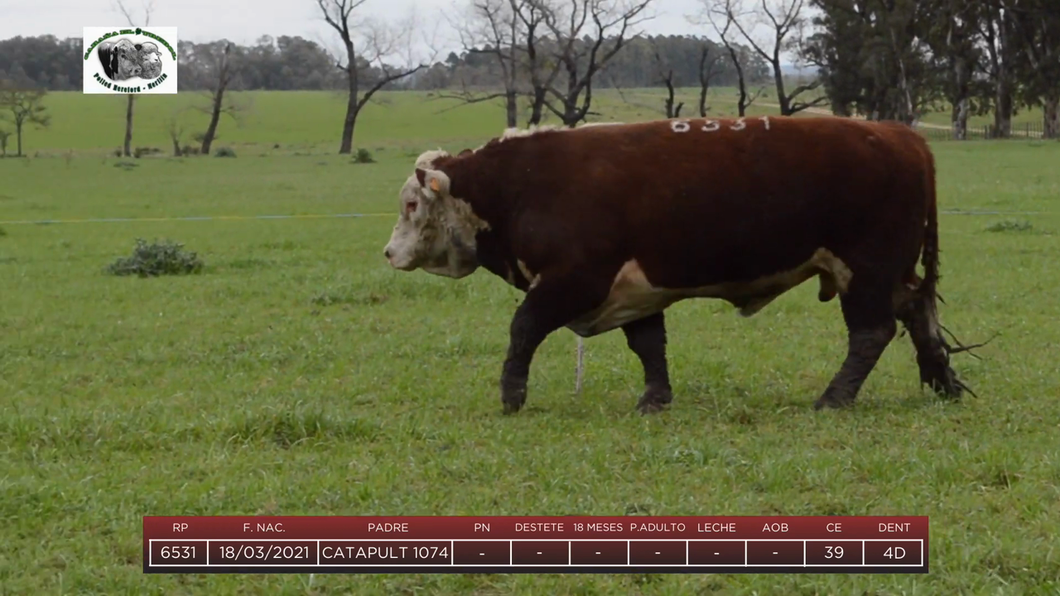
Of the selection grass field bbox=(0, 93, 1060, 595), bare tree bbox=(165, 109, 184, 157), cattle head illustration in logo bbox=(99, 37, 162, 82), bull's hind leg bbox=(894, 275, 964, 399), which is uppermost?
cattle head illustration in logo bbox=(99, 37, 162, 82)

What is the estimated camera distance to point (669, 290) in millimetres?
7789

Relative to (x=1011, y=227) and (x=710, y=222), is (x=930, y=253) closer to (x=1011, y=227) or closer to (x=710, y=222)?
(x=710, y=222)

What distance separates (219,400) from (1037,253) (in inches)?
415

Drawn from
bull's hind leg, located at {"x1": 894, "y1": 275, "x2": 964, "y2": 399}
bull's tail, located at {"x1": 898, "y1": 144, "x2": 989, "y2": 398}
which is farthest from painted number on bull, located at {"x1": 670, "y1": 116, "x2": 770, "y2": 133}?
bull's hind leg, located at {"x1": 894, "y1": 275, "x2": 964, "y2": 399}

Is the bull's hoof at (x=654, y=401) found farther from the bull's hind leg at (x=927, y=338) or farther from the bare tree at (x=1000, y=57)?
the bare tree at (x=1000, y=57)

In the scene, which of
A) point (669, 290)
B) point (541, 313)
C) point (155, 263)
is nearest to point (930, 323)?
point (669, 290)

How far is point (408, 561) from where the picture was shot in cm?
493

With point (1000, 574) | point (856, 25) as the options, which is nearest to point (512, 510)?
point (1000, 574)

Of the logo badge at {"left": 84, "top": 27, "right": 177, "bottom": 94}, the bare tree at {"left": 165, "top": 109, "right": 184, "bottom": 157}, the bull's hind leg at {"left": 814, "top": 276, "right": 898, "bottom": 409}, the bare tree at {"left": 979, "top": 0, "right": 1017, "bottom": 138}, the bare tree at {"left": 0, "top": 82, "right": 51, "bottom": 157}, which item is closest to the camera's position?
the bull's hind leg at {"left": 814, "top": 276, "right": 898, "bottom": 409}

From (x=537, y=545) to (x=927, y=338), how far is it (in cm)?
387

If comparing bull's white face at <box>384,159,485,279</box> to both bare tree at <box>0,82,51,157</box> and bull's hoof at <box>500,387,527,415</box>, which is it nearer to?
bull's hoof at <box>500,387,527,415</box>

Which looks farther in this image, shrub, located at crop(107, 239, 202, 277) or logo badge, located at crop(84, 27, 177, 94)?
logo badge, located at crop(84, 27, 177, 94)

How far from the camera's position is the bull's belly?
7.72 metres

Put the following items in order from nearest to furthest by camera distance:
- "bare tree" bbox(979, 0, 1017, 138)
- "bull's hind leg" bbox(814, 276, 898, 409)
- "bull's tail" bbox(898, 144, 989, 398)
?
1. "bull's hind leg" bbox(814, 276, 898, 409)
2. "bull's tail" bbox(898, 144, 989, 398)
3. "bare tree" bbox(979, 0, 1017, 138)
